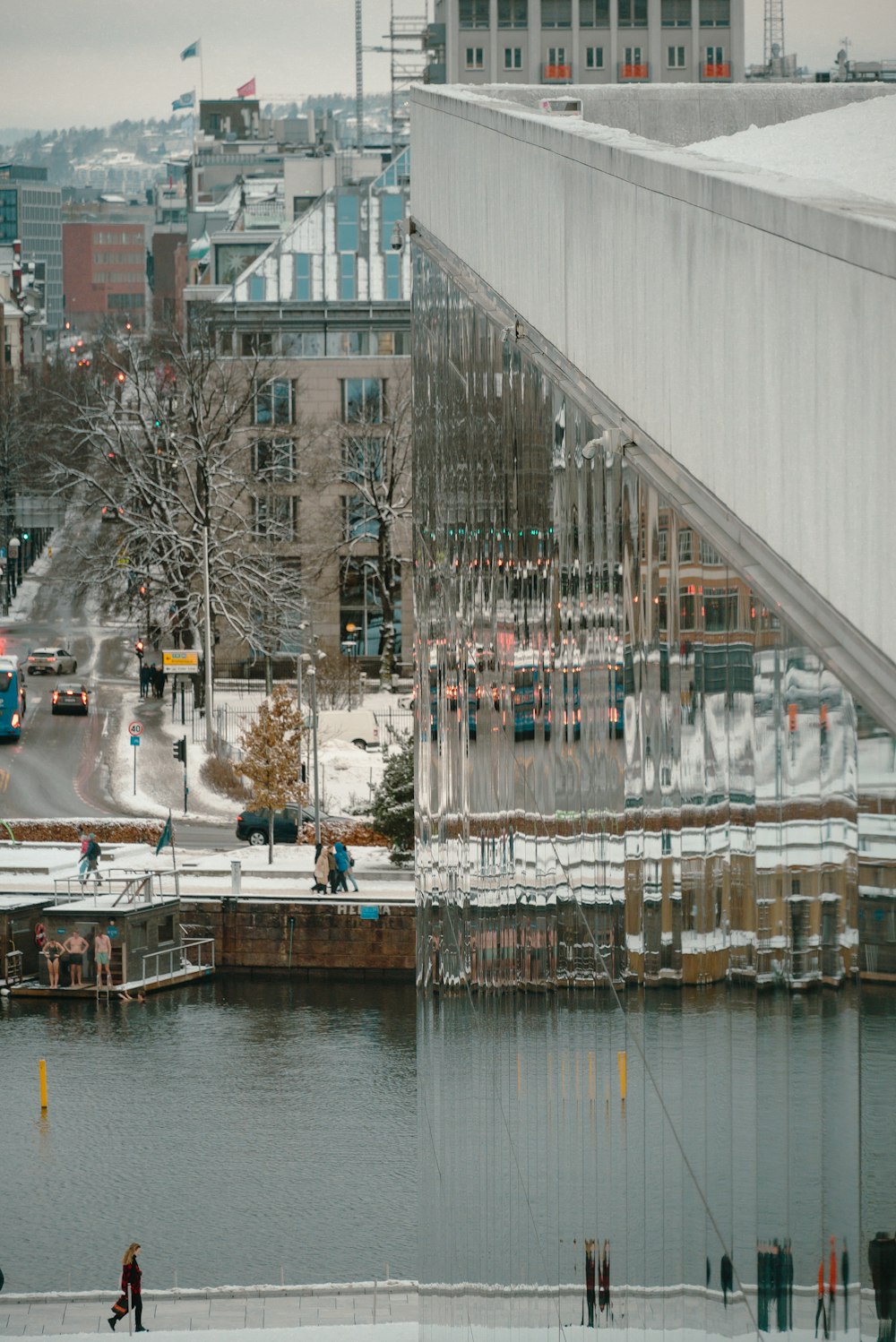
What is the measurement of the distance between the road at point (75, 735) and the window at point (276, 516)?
449cm

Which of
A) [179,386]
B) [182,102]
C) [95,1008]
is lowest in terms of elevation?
[95,1008]

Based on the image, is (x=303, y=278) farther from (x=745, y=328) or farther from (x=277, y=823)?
(x=745, y=328)

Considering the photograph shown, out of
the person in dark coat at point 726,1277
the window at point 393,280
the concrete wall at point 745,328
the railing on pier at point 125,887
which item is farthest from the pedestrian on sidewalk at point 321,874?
the person in dark coat at point 726,1277

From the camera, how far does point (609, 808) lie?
194 inches

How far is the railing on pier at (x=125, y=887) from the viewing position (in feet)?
109

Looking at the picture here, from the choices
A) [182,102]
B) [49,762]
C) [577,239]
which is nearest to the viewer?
[577,239]

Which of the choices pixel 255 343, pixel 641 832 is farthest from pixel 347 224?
pixel 641 832

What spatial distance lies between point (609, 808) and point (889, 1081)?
219 cm

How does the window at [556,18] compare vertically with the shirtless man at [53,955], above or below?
above

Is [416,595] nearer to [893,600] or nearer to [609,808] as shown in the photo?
[609,808]

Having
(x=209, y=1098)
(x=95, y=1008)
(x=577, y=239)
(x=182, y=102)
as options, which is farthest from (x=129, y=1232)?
(x=182, y=102)

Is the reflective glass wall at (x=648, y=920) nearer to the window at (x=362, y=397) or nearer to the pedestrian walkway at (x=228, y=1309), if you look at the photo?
the pedestrian walkway at (x=228, y=1309)

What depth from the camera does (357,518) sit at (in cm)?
5056

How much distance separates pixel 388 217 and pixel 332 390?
584cm
